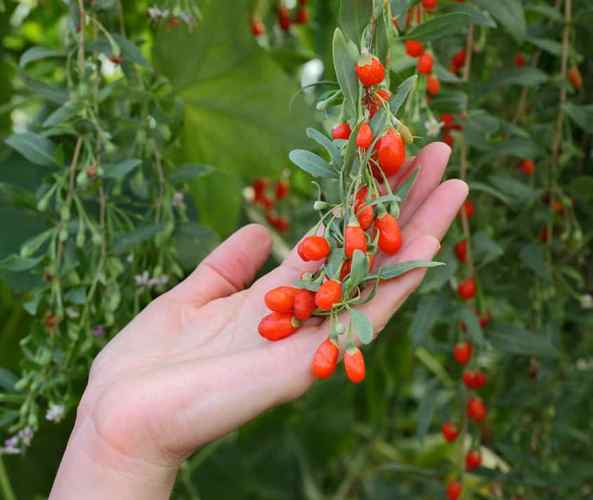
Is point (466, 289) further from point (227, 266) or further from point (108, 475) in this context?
point (108, 475)

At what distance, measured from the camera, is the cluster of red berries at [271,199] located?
1677mm

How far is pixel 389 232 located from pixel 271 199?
987mm

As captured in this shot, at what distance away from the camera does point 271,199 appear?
5.79 feet

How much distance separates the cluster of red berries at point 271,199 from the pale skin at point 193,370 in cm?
63

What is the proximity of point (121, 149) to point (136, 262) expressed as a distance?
20 cm

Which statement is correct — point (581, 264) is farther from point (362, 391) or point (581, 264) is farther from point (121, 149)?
point (362, 391)

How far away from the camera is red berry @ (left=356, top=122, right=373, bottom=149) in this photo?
0.73 metres

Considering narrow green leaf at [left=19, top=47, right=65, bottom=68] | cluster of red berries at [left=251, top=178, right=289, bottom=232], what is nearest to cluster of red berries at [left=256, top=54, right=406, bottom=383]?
narrow green leaf at [left=19, top=47, right=65, bottom=68]

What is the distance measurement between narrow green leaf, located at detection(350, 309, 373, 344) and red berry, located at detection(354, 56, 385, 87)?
0.20m

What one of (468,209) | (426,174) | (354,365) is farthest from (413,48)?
(354,365)

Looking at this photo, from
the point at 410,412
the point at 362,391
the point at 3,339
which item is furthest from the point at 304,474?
the point at 3,339

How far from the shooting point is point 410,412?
2525mm

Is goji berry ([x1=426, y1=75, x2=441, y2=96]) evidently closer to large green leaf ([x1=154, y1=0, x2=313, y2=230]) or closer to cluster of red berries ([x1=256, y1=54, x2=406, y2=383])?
cluster of red berries ([x1=256, y1=54, x2=406, y2=383])

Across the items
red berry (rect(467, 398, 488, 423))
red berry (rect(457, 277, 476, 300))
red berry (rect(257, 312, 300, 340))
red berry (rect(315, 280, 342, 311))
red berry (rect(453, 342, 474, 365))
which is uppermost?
red berry (rect(315, 280, 342, 311))
